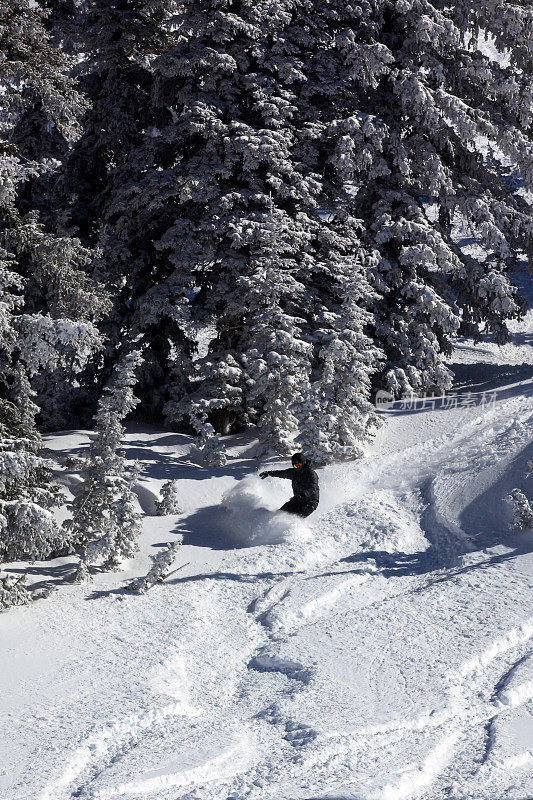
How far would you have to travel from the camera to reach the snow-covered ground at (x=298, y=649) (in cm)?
705

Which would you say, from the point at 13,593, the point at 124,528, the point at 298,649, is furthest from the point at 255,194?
the point at 298,649

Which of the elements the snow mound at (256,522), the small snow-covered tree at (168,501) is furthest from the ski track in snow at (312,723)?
the small snow-covered tree at (168,501)

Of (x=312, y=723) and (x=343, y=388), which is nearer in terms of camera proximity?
(x=312, y=723)

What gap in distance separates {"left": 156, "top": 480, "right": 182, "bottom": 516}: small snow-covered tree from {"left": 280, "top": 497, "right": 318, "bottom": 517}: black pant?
1774mm

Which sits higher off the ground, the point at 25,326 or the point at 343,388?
the point at 25,326

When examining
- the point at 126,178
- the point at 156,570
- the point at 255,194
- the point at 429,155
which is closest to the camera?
the point at 156,570

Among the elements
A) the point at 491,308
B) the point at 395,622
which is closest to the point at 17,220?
the point at 395,622

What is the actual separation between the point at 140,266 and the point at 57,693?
10660 millimetres

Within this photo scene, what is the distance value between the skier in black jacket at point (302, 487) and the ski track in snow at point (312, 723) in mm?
493

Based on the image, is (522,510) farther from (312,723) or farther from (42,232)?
(42,232)

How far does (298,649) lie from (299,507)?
12.2 feet

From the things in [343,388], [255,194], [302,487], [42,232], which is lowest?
[302,487]

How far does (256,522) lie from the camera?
42.3 feet

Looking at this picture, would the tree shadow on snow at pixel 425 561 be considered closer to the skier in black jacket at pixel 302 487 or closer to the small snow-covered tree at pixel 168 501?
the skier in black jacket at pixel 302 487
